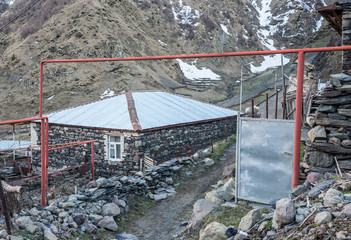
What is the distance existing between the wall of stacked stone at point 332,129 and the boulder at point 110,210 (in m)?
Result: 4.98

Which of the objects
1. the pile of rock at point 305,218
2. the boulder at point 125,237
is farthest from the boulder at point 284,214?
the boulder at point 125,237

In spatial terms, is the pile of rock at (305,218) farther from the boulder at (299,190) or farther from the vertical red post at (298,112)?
the vertical red post at (298,112)

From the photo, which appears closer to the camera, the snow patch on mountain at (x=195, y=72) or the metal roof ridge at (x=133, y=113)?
the metal roof ridge at (x=133, y=113)

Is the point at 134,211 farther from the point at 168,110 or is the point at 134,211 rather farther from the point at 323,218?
the point at 168,110

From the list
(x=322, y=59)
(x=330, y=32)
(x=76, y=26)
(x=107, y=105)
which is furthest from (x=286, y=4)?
(x=107, y=105)

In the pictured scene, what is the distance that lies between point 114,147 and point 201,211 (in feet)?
28.8

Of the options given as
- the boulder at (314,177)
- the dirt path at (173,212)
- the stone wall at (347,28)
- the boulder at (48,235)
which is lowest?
the dirt path at (173,212)

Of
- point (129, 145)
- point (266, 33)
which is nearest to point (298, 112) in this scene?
point (129, 145)

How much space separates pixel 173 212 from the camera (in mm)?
9266

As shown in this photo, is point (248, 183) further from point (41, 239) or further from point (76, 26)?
point (76, 26)

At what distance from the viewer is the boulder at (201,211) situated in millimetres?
6648

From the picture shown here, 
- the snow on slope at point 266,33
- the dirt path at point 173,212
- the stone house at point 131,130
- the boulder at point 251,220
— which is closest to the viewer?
the boulder at point 251,220

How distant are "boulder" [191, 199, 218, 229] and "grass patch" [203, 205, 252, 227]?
6.6 inches

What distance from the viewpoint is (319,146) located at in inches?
234
